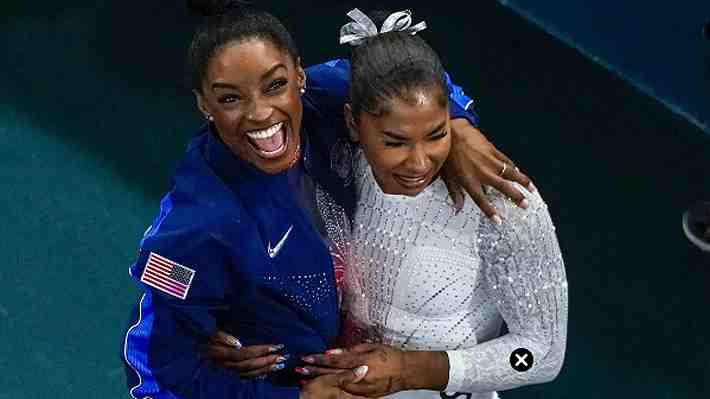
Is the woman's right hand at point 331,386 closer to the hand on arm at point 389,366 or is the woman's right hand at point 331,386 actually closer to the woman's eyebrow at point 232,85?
the hand on arm at point 389,366

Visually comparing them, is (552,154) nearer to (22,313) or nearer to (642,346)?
(642,346)

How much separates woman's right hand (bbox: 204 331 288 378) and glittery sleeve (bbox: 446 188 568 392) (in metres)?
0.36

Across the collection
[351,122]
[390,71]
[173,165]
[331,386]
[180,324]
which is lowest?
[173,165]

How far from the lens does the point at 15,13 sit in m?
4.71

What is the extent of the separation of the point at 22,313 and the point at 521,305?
192 cm

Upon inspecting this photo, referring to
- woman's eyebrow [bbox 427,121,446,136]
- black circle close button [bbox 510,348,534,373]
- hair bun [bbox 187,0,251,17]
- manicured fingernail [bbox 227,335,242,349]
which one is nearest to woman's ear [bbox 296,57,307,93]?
hair bun [bbox 187,0,251,17]

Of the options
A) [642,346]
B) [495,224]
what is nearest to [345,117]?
[495,224]

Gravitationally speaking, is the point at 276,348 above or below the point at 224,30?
below

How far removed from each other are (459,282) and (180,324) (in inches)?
21.2

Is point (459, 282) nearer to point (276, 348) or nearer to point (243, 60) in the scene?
point (276, 348)

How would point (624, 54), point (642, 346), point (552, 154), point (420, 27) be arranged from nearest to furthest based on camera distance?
point (420, 27)
point (642, 346)
point (552, 154)
point (624, 54)

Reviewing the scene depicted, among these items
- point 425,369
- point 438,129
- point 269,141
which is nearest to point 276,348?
point 425,369

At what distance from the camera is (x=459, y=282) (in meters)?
2.34

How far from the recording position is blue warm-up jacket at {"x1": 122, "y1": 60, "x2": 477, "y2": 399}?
2.14m
